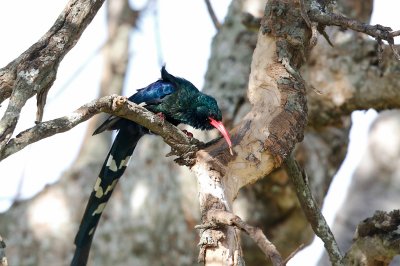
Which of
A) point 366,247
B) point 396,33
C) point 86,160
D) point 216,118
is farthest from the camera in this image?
point 86,160

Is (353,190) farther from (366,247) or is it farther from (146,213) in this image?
(366,247)

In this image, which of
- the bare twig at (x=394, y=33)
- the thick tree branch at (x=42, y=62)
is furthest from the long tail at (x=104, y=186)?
the bare twig at (x=394, y=33)

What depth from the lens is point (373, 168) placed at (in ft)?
20.6

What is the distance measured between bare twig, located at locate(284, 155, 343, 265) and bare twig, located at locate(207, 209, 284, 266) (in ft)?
3.36

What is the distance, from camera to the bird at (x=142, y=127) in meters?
4.19

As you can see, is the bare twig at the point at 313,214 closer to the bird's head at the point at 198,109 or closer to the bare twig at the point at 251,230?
the bird's head at the point at 198,109

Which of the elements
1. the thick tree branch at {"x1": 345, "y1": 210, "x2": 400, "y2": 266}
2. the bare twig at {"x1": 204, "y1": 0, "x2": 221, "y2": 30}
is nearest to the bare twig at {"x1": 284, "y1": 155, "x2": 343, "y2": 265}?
the thick tree branch at {"x1": 345, "y1": 210, "x2": 400, "y2": 266}

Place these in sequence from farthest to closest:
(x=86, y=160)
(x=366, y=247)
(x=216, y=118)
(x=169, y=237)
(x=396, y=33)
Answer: (x=86, y=160) → (x=169, y=237) → (x=216, y=118) → (x=366, y=247) → (x=396, y=33)

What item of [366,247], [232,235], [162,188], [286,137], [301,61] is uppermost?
[162,188]

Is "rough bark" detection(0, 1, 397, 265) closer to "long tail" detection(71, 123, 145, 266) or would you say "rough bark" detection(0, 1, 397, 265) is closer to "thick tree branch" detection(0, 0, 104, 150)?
"long tail" detection(71, 123, 145, 266)

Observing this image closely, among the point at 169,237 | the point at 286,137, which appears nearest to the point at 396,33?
the point at 286,137

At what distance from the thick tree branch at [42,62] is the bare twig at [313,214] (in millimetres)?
1140

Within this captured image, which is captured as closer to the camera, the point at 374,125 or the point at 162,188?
the point at 162,188

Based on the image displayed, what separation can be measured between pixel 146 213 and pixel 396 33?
134 inches
